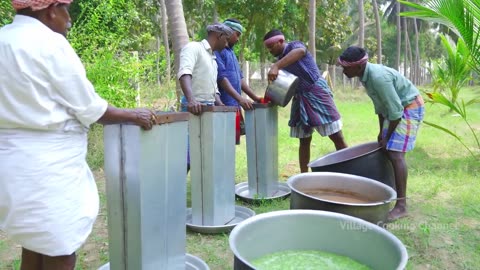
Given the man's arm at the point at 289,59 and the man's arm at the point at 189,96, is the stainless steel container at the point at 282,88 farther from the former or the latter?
the man's arm at the point at 189,96

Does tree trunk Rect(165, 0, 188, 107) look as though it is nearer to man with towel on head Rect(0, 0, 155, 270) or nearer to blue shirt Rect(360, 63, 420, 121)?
blue shirt Rect(360, 63, 420, 121)

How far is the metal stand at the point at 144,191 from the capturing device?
195cm

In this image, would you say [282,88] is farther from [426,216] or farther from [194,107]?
[426,216]

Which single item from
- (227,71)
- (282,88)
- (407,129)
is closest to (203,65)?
(227,71)

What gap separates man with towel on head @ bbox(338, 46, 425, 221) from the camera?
319cm

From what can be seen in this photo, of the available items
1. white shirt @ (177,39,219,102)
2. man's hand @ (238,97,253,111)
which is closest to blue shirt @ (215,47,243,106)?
man's hand @ (238,97,253,111)

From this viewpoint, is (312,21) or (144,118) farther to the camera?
(312,21)

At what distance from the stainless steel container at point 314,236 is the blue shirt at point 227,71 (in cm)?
198

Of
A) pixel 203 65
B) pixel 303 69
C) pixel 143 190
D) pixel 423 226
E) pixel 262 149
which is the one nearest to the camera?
pixel 143 190

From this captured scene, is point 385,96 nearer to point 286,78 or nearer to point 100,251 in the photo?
point 286,78

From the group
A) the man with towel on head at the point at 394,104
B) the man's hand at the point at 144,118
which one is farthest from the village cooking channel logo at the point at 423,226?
the man's hand at the point at 144,118

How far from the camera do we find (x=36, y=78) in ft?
4.95

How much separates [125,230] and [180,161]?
19.5 inches

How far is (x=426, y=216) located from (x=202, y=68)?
7.52ft
